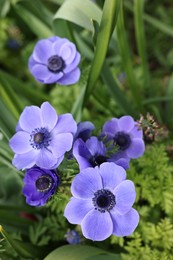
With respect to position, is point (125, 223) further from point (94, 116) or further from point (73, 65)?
point (94, 116)

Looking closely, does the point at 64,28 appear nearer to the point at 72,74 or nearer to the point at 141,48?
the point at 72,74

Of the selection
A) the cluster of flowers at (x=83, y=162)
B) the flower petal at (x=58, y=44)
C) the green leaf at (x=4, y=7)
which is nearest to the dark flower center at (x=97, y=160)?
the cluster of flowers at (x=83, y=162)

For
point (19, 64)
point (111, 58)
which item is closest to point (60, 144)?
point (111, 58)

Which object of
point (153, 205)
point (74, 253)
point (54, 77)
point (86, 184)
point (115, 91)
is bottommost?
point (153, 205)

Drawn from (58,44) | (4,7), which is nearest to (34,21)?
(4,7)

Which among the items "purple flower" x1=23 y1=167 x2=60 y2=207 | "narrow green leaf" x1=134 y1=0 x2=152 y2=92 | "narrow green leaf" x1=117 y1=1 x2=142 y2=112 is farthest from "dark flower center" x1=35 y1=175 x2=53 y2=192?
"narrow green leaf" x1=134 y1=0 x2=152 y2=92

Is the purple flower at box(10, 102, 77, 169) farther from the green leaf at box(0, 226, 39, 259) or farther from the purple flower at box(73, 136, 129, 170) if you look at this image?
the green leaf at box(0, 226, 39, 259)

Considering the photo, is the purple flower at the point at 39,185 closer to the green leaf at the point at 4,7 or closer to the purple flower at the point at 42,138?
the purple flower at the point at 42,138
